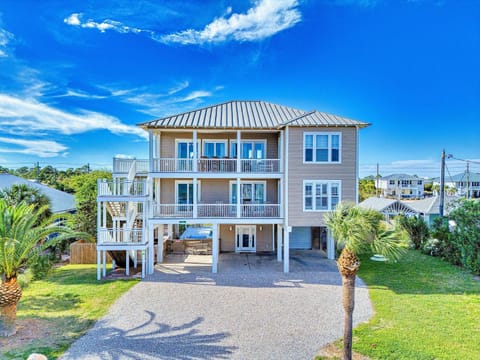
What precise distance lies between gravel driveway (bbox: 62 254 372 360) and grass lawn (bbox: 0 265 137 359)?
0.51m

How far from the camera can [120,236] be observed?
45.8 feet

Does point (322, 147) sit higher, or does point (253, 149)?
point (253, 149)

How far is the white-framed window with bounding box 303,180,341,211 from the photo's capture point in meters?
14.2

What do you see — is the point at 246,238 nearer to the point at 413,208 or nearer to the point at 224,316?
the point at 224,316

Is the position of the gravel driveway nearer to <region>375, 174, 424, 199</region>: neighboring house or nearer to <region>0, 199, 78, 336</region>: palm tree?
<region>0, 199, 78, 336</region>: palm tree

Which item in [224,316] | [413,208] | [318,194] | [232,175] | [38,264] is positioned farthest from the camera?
[413,208]

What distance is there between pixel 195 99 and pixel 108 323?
61.4ft

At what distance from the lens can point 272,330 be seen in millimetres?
8062

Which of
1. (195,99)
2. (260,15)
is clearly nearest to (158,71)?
(195,99)

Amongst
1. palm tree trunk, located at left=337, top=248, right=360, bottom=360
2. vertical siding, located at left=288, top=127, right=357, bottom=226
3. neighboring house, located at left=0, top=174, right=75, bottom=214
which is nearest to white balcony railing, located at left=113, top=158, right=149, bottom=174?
vertical siding, located at left=288, top=127, right=357, bottom=226

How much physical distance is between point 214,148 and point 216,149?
15cm

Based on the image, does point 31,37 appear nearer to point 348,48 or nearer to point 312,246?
point 348,48

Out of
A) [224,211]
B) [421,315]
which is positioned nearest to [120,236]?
[224,211]

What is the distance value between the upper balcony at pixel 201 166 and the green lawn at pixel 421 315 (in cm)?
784
